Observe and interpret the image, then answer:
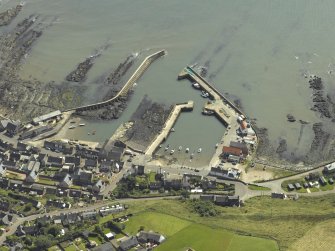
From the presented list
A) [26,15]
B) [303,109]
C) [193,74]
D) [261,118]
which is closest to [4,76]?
[26,15]

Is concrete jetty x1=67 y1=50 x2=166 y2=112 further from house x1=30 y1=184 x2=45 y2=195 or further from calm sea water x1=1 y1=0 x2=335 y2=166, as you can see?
house x1=30 y1=184 x2=45 y2=195

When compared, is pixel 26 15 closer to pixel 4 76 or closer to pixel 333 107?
pixel 4 76

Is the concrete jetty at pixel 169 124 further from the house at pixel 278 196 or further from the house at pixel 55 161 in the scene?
the house at pixel 278 196

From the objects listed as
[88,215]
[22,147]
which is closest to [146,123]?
[22,147]

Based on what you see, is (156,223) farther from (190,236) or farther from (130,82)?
(130,82)

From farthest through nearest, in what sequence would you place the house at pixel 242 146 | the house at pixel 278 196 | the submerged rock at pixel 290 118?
the submerged rock at pixel 290 118 → the house at pixel 242 146 → the house at pixel 278 196

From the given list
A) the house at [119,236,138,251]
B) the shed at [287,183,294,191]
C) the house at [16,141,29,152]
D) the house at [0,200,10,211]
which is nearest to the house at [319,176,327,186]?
the shed at [287,183,294,191]

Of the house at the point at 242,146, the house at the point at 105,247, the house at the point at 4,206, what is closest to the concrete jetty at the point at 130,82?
the house at the point at 242,146
